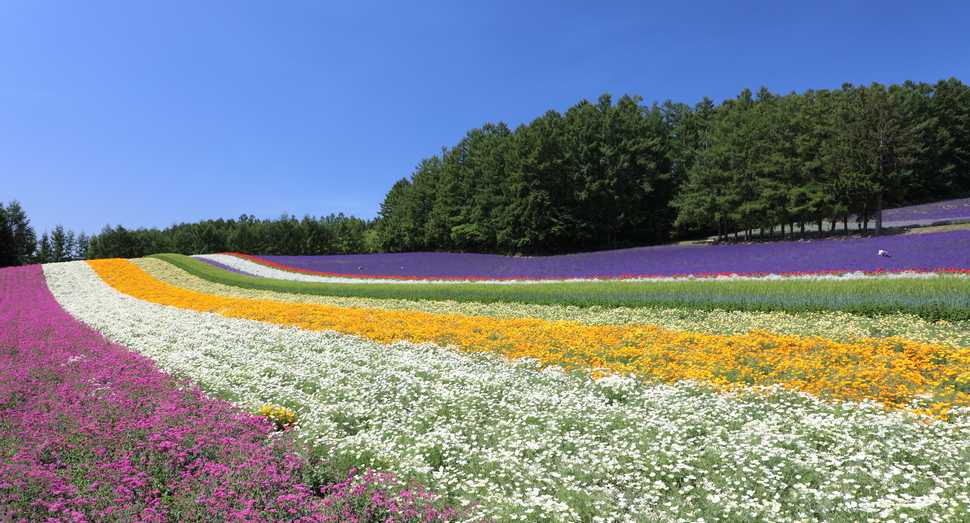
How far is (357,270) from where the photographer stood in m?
41.4

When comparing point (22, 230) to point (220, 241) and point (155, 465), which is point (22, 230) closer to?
point (220, 241)

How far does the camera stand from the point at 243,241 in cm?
9506

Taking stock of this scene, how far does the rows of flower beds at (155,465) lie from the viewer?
173 inches

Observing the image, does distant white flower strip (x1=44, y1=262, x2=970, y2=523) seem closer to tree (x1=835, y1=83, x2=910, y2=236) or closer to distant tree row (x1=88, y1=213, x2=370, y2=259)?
tree (x1=835, y1=83, x2=910, y2=236)

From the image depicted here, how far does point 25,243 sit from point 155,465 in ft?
331

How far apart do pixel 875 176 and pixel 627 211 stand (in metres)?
22.7

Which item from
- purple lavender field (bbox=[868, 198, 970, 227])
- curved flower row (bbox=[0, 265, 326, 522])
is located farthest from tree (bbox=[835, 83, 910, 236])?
curved flower row (bbox=[0, 265, 326, 522])

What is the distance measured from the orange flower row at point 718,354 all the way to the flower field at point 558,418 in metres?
0.05

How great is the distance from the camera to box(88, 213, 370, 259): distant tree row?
9375 cm

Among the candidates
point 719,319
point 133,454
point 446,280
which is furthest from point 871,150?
point 133,454

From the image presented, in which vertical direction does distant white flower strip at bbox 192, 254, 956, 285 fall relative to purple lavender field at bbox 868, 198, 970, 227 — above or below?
below

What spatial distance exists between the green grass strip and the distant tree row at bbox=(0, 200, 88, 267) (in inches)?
2361

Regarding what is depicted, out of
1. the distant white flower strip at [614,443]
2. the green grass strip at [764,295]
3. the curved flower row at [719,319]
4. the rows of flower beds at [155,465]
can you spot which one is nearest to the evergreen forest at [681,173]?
the green grass strip at [764,295]

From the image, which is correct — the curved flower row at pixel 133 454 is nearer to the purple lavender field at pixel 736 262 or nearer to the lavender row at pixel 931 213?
the purple lavender field at pixel 736 262
